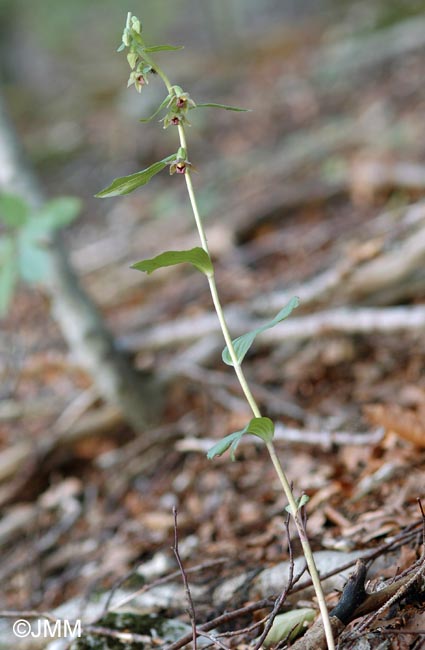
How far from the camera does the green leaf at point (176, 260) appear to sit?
1004 mm

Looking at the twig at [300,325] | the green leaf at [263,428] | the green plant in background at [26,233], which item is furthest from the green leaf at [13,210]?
the green leaf at [263,428]

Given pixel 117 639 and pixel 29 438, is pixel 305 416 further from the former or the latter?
pixel 29 438

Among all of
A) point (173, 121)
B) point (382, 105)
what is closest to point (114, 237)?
point (382, 105)

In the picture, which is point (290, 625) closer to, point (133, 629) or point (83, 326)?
point (133, 629)

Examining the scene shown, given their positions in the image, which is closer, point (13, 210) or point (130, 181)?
point (130, 181)

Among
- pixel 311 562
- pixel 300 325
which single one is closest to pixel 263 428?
pixel 311 562

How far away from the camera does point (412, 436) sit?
5.74ft

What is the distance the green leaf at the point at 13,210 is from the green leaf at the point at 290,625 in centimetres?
167

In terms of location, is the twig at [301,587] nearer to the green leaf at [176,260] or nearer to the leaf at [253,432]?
the leaf at [253,432]

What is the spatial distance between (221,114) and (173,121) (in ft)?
20.7

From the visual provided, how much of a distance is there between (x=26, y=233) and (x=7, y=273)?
0.17 meters

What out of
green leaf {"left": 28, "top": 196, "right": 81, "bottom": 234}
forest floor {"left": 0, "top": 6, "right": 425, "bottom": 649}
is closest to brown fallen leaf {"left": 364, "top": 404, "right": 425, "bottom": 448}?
forest floor {"left": 0, "top": 6, "right": 425, "bottom": 649}

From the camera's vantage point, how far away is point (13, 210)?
2.25 m

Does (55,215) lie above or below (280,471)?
above
